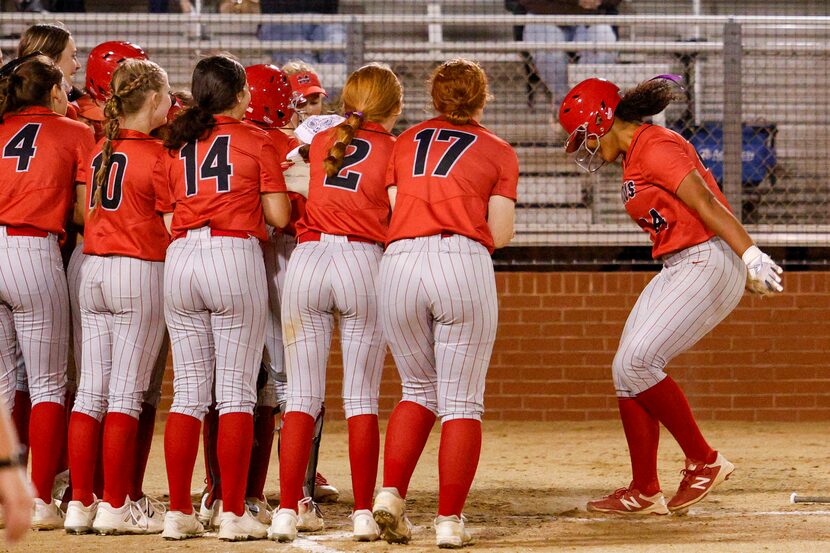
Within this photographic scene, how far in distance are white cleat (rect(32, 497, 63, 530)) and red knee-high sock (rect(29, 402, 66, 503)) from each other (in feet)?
0.10

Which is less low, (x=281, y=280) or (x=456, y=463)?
(x=281, y=280)

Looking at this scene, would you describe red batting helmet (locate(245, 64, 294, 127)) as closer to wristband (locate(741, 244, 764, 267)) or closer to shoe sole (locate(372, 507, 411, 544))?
shoe sole (locate(372, 507, 411, 544))

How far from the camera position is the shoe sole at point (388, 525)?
494cm

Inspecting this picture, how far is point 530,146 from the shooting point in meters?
9.57

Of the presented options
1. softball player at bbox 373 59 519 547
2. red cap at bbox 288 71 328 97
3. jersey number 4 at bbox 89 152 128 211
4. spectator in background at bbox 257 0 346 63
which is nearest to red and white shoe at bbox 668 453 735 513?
softball player at bbox 373 59 519 547

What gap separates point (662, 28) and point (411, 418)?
6716 mm

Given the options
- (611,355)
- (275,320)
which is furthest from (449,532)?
(611,355)

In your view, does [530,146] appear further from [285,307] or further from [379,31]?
[285,307]

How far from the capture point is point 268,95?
5758 mm

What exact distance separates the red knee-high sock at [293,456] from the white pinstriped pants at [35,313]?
49.0 inches

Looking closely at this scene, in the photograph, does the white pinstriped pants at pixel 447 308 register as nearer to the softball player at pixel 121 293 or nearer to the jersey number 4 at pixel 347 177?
the jersey number 4 at pixel 347 177

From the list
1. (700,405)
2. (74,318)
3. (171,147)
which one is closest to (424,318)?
(171,147)

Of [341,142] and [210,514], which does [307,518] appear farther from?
[341,142]

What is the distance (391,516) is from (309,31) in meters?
6.02
